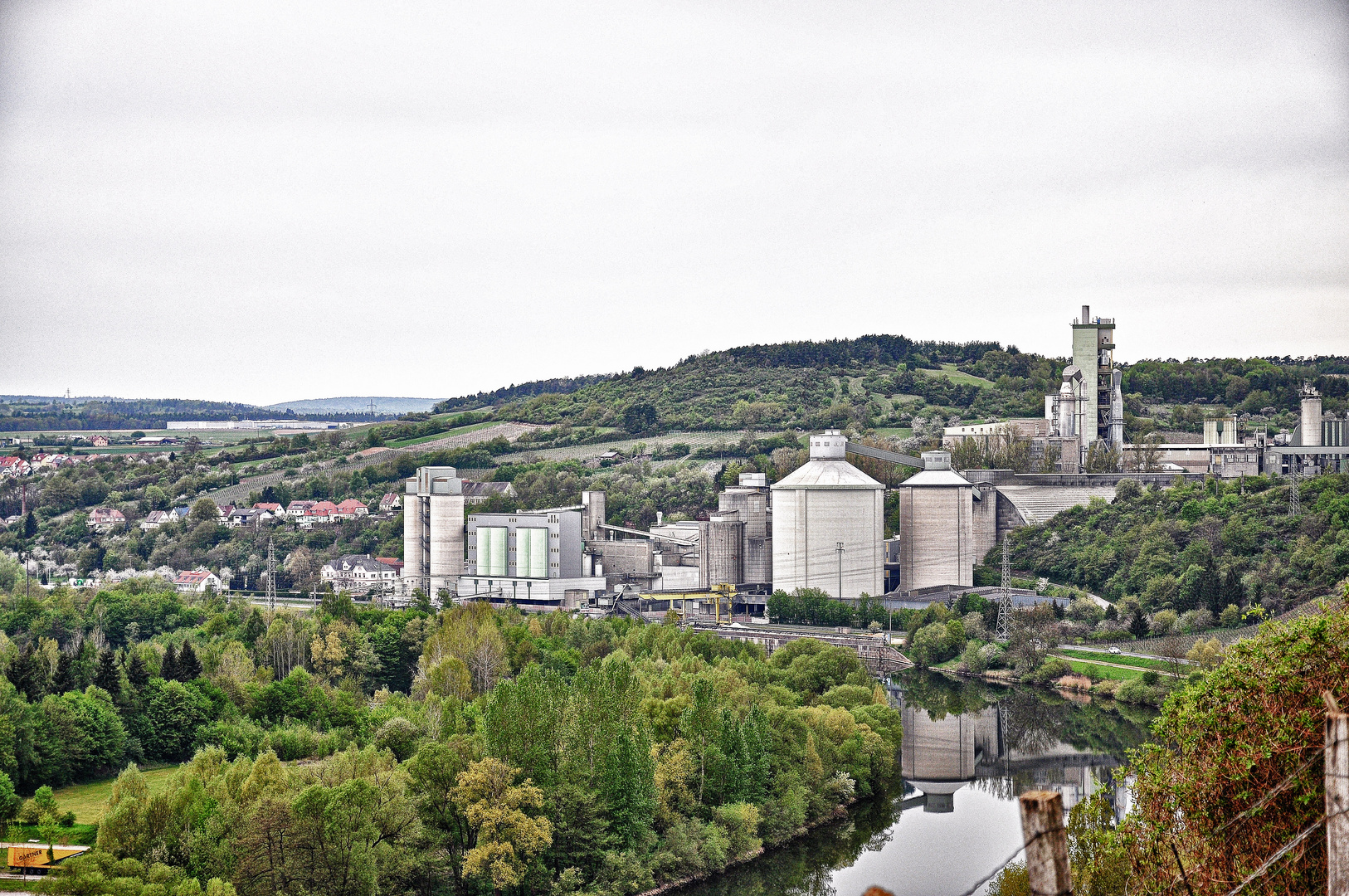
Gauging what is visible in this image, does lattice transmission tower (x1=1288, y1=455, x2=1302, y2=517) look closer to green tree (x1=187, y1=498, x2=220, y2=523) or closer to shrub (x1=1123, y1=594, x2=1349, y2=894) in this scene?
shrub (x1=1123, y1=594, x2=1349, y2=894)

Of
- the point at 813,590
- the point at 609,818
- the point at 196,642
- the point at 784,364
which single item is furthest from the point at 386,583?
the point at 784,364

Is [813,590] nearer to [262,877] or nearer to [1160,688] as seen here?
[1160,688]

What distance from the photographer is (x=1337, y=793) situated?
13.8 feet

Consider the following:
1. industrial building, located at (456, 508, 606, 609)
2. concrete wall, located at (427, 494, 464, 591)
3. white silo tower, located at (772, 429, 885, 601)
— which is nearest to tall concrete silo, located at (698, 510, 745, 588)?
white silo tower, located at (772, 429, 885, 601)

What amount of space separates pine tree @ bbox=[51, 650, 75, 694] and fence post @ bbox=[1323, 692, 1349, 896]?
20.1m

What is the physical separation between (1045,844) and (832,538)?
3787cm

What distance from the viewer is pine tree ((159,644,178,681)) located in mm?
21734

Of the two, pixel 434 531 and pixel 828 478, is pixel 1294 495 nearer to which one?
pixel 828 478

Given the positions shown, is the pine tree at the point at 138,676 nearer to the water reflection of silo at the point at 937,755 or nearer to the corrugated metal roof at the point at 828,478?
the water reflection of silo at the point at 937,755

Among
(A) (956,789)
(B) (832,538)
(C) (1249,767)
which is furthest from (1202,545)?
(C) (1249,767)

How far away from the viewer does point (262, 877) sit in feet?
46.4

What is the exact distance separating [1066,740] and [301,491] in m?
41.9

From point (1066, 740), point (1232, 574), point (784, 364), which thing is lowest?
point (1066, 740)

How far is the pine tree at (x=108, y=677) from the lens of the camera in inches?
829
